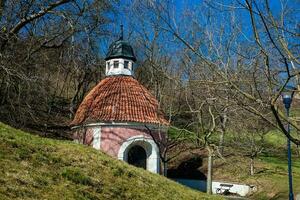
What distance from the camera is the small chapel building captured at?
22844 millimetres

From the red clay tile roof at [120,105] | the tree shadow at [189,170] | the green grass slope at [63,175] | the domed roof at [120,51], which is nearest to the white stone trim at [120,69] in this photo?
the domed roof at [120,51]

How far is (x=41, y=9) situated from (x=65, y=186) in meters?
12.2

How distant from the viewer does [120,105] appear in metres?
23.5

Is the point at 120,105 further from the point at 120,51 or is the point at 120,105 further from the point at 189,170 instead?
the point at 189,170

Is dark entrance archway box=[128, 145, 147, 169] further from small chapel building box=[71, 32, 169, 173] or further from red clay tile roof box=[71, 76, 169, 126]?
red clay tile roof box=[71, 76, 169, 126]

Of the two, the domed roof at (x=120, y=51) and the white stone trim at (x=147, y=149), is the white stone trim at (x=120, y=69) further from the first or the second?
the white stone trim at (x=147, y=149)

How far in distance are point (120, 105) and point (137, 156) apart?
→ 3.21 metres

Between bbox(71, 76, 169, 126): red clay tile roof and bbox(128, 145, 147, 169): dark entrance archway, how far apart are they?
2.22m

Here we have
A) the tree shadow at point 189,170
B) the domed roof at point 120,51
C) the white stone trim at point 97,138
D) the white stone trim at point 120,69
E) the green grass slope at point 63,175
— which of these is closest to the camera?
the green grass slope at point 63,175

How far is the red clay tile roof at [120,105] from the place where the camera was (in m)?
23.0

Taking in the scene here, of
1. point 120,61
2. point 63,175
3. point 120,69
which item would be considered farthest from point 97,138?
point 63,175

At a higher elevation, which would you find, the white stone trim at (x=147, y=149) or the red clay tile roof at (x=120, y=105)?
the red clay tile roof at (x=120, y=105)

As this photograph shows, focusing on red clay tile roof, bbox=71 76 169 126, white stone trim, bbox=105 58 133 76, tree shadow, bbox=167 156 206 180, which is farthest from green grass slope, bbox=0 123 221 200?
tree shadow, bbox=167 156 206 180

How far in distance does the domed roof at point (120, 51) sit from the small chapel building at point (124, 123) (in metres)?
2.06
